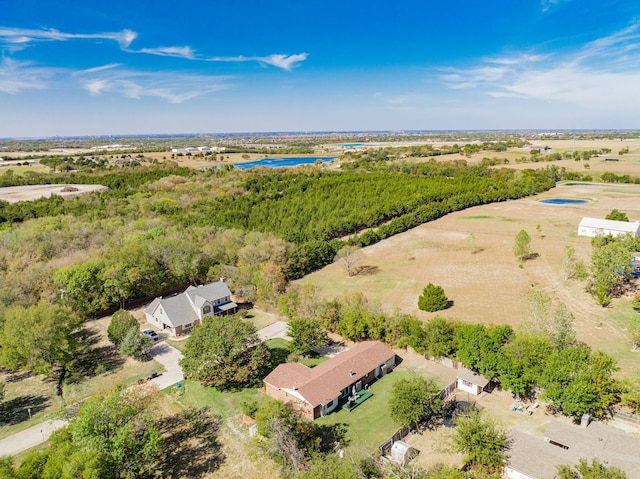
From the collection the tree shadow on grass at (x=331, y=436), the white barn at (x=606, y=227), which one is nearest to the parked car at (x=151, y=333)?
the tree shadow on grass at (x=331, y=436)

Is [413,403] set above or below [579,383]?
below

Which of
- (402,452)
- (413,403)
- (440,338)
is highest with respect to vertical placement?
(440,338)

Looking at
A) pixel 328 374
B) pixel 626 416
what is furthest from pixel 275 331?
pixel 626 416

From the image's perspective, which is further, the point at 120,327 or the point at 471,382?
the point at 120,327

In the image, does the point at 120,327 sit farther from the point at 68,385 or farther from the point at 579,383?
the point at 579,383

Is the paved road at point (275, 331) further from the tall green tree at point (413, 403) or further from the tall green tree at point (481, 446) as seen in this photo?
the tall green tree at point (481, 446)

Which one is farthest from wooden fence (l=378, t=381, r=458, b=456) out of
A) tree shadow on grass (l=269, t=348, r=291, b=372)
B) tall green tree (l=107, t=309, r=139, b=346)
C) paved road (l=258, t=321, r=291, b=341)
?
tall green tree (l=107, t=309, r=139, b=346)
